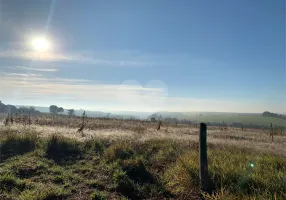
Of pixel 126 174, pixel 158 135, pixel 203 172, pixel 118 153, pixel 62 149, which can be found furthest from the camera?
pixel 158 135

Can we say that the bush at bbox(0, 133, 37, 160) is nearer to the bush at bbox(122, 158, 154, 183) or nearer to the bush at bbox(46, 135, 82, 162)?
the bush at bbox(46, 135, 82, 162)

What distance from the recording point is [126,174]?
849 cm

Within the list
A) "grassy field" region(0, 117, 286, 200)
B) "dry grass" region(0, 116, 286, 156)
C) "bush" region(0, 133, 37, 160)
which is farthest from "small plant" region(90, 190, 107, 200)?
"dry grass" region(0, 116, 286, 156)

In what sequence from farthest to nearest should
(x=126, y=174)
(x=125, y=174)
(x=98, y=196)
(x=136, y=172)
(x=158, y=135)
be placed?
(x=158, y=135), (x=136, y=172), (x=126, y=174), (x=125, y=174), (x=98, y=196)

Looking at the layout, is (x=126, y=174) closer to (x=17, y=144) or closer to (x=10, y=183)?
(x=10, y=183)

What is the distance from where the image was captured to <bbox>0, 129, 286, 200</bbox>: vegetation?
6.65m

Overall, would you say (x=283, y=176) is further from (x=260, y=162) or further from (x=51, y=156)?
(x=51, y=156)

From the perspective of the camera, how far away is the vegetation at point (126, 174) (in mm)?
6648

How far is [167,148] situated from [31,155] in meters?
5.46

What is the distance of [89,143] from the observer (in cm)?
1278

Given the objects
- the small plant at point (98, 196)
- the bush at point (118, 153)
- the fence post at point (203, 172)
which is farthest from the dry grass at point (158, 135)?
the small plant at point (98, 196)

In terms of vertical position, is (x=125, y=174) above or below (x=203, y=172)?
below

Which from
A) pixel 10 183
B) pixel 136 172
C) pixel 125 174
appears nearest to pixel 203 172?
pixel 136 172

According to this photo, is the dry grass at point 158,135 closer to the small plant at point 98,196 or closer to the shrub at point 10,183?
the shrub at point 10,183
